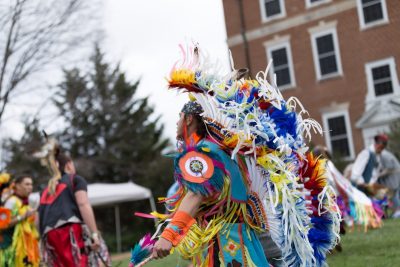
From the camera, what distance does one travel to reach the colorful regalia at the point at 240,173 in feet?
10.6

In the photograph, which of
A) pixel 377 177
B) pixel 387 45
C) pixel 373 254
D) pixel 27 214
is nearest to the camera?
pixel 373 254

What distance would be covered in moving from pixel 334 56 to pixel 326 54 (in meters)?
0.33

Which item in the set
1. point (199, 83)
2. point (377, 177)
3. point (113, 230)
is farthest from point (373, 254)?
point (113, 230)

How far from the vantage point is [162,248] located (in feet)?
9.80

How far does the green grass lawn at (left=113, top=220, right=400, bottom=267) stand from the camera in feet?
20.0

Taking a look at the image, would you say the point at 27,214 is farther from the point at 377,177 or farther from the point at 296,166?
the point at 377,177

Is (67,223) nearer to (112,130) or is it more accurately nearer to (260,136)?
(260,136)

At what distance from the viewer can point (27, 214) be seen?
23.5ft

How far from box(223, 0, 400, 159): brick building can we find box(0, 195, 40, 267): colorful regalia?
15.2 m

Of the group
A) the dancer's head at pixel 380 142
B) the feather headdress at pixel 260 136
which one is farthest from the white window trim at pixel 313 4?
the feather headdress at pixel 260 136

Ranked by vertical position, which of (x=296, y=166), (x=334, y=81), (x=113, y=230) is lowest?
(x=113, y=230)

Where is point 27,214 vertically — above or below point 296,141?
below

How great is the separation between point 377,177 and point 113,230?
14195mm

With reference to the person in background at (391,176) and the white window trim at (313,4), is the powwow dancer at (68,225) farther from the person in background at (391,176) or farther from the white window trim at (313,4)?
the white window trim at (313,4)
